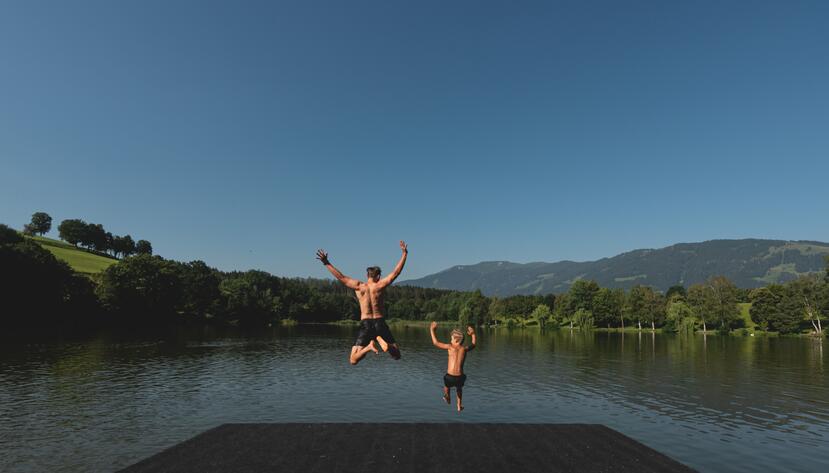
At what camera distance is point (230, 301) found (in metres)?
154

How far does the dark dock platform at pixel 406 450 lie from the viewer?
14359 millimetres

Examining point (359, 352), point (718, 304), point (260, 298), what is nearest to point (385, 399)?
point (359, 352)

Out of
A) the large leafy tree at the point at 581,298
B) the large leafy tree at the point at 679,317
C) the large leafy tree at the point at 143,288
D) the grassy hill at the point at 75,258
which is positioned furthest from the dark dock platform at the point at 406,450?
the grassy hill at the point at 75,258

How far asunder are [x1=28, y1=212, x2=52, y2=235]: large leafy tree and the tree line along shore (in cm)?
41

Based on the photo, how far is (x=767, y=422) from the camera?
28281 mm

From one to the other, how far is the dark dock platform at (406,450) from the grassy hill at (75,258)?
461ft

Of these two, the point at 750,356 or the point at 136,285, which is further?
the point at 136,285

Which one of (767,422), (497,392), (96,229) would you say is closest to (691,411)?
(767,422)

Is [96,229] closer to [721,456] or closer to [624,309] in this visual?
[624,309]

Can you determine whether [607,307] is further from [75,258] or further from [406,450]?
[75,258]

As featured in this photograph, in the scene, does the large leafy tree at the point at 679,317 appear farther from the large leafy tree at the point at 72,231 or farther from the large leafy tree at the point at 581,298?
the large leafy tree at the point at 72,231

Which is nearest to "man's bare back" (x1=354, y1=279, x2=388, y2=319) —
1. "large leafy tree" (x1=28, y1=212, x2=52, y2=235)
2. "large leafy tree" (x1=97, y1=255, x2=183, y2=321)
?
"large leafy tree" (x1=97, y1=255, x2=183, y2=321)

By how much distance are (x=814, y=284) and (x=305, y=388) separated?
5138 inches

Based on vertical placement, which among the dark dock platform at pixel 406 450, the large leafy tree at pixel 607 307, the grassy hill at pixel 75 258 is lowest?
the dark dock platform at pixel 406 450
